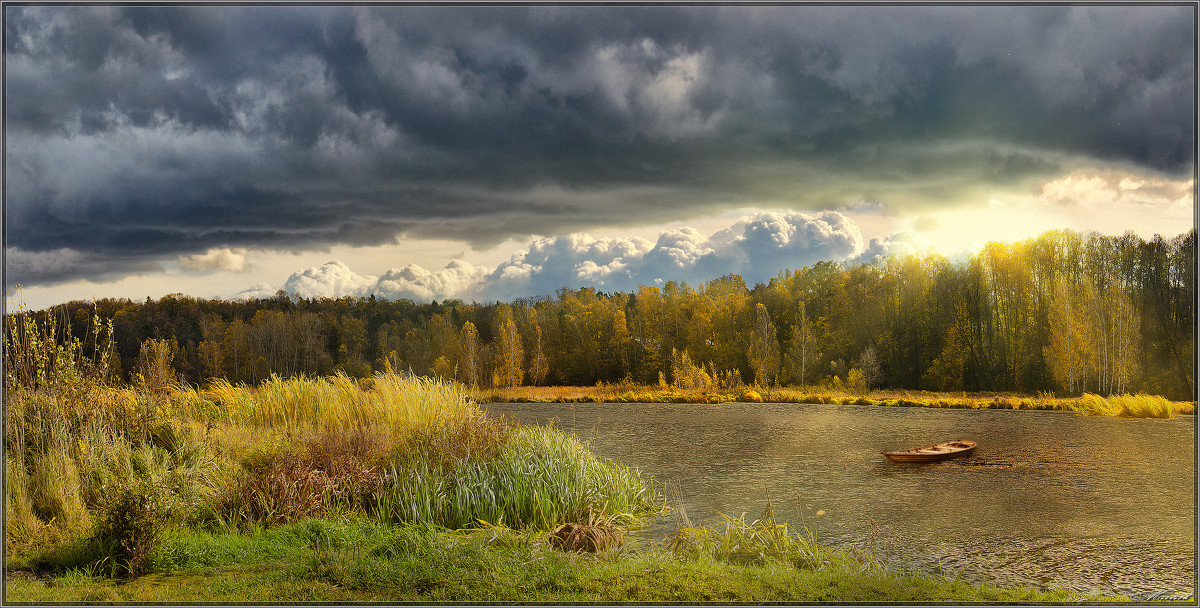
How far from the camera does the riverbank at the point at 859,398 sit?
83.2 feet

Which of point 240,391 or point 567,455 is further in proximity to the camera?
point 240,391

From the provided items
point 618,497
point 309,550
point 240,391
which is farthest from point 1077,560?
point 240,391

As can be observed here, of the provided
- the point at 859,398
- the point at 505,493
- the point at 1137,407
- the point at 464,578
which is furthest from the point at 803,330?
the point at 464,578

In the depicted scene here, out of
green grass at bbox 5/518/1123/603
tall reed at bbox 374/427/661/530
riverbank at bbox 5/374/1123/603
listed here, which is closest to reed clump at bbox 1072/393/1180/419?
riverbank at bbox 5/374/1123/603

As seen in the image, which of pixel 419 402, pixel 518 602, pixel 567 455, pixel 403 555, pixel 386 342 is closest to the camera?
pixel 518 602

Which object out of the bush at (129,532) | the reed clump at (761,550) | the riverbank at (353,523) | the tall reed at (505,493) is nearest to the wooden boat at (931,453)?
the riverbank at (353,523)

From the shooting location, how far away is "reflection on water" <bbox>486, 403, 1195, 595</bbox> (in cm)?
790

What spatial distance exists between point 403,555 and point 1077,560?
24.9 feet

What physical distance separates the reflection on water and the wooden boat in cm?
22

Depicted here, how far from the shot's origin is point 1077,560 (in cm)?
783

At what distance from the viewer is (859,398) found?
31922mm

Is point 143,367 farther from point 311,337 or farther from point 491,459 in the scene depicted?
point 311,337

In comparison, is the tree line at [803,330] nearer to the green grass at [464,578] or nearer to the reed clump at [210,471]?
the reed clump at [210,471]

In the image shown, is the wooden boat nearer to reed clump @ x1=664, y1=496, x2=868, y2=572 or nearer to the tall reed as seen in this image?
the tall reed
